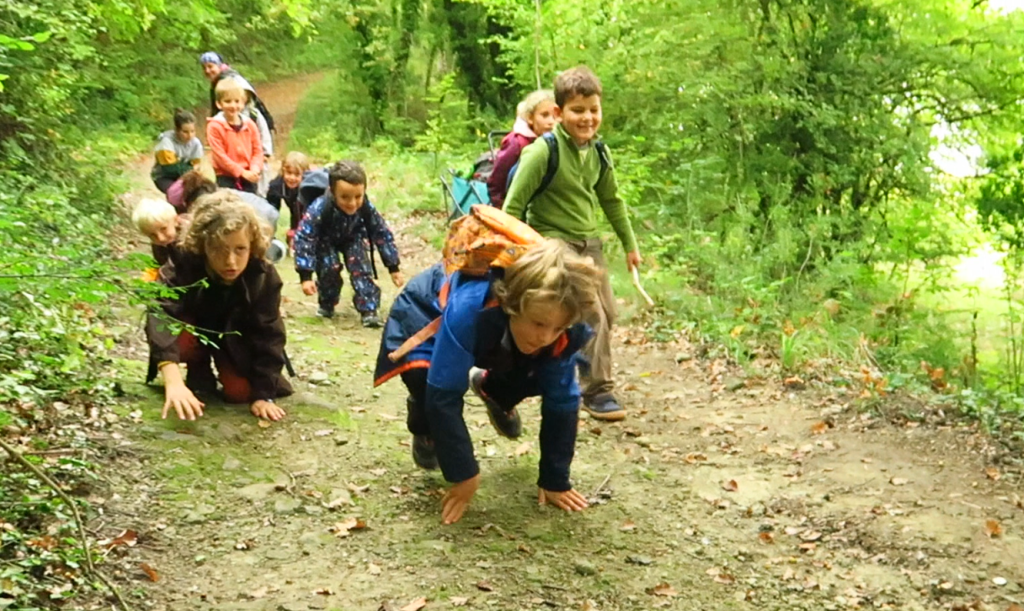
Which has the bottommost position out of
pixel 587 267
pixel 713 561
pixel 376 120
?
pixel 713 561

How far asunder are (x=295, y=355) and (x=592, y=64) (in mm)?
6585

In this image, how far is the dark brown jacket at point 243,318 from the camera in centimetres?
435

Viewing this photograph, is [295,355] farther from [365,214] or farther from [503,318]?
[503,318]

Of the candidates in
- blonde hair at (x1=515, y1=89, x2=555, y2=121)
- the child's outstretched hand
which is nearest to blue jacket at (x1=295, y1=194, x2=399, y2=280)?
blonde hair at (x1=515, y1=89, x2=555, y2=121)

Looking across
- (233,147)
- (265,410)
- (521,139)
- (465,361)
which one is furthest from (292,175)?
(465,361)

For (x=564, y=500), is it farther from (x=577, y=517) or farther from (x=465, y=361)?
(x=465, y=361)

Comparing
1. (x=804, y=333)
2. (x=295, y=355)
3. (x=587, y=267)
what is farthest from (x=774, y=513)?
(x=295, y=355)

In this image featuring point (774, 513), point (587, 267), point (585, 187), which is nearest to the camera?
point (587, 267)

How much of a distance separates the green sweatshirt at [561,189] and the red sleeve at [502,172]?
108 cm

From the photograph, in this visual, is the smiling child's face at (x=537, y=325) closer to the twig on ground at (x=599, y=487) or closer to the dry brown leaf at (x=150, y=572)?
the twig on ground at (x=599, y=487)

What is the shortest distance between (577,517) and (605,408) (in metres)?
1.58

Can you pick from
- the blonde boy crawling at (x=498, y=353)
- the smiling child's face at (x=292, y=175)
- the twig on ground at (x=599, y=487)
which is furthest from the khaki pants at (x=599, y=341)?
the smiling child's face at (x=292, y=175)

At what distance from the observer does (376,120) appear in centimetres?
2125

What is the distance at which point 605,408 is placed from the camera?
216 inches
